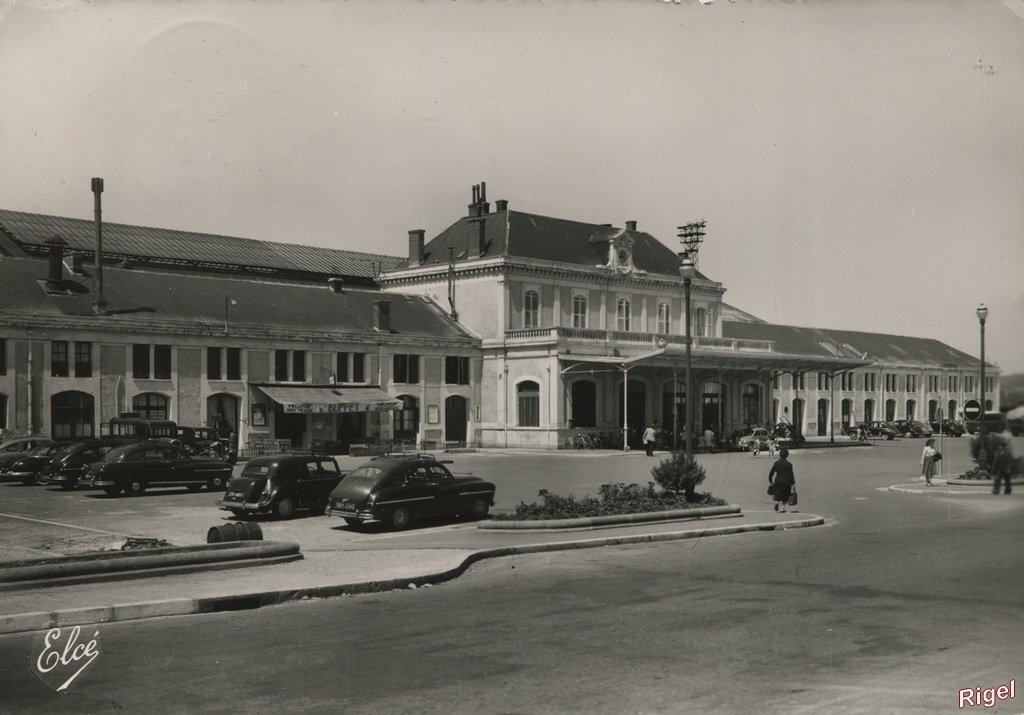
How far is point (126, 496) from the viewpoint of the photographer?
27.4 metres

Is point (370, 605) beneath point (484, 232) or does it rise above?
beneath

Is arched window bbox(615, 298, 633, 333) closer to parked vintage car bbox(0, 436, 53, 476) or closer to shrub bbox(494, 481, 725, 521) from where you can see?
parked vintage car bbox(0, 436, 53, 476)

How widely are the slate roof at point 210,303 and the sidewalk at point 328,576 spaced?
29012 mm

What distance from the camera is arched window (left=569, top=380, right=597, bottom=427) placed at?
5481 cm

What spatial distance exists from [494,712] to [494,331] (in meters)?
50.5

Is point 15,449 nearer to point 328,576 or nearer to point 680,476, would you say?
point 680,476

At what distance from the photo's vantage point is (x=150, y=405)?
44062 millimetres

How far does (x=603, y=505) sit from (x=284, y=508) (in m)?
6.84

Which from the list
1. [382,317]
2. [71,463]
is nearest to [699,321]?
[382,317]

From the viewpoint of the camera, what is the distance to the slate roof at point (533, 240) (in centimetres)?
6094

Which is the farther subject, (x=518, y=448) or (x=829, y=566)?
(x=518, y=448)

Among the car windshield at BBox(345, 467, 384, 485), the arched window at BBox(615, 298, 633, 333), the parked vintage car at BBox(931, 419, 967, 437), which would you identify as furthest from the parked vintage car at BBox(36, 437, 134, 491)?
the arched window at BBox(615, 298, 633, 333)

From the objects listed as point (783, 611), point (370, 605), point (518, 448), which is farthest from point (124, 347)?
point (783, 611)

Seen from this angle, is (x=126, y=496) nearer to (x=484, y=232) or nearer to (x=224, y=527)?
(x=224, y=527)
